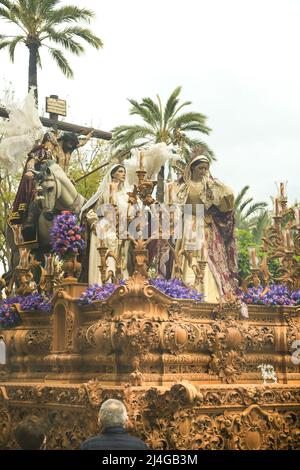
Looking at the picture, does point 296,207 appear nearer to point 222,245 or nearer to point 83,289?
point 222,245

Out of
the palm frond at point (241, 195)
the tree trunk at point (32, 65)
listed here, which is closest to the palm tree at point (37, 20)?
the tree trunk at point (32, 65)

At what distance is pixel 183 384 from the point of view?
38.2 feet

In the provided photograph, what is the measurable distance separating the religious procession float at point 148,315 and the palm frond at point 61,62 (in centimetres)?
1479

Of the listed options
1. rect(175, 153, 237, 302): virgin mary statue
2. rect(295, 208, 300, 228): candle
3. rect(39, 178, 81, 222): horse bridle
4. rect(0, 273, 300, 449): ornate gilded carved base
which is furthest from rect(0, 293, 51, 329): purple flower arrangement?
rect(295, 208, 300, 228): candle

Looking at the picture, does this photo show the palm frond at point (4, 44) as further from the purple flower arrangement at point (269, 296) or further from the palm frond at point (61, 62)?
the purple flower arrangement at point (269, 296)

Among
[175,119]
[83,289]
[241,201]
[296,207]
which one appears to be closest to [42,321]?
[83,289]

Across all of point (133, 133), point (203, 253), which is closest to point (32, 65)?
point (133, 133)

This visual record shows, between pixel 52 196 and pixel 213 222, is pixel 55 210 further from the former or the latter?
pixel 213 222

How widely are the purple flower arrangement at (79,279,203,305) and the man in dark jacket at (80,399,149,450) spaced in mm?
4504

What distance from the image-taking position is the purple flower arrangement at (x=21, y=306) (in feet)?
47.4

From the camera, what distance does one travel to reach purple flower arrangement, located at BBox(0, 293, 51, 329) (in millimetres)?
14447

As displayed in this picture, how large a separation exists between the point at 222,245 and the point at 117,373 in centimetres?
385

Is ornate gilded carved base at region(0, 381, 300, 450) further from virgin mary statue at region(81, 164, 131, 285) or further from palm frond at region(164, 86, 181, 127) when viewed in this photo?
palm frond at region(164, 86, 181, 127)

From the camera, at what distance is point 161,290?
502 inches
